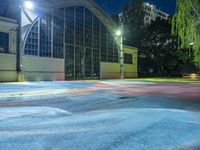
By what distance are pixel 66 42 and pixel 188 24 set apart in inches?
965

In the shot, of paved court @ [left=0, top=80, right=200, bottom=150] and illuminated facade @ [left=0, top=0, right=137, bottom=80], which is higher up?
illuminated facade @ [left=0, top=0, right=137, bottom=80]

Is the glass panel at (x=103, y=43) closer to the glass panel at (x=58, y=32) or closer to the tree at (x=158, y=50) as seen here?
the glass panel at (x=58, y=32)

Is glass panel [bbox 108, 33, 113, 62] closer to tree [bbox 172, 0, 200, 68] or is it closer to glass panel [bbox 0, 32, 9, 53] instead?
glass panel [bbox 0, 32, 9, 53]

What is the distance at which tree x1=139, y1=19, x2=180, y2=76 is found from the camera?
2158 inches

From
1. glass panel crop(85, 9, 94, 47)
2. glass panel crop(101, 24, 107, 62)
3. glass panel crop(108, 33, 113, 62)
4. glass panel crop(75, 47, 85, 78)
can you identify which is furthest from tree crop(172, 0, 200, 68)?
glass panel crop(108, 33, 113, 62)

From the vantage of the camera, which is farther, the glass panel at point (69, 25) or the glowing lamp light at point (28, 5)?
the glass panel at point (69, 25)

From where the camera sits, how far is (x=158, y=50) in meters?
55.0

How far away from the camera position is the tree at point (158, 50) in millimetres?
54816

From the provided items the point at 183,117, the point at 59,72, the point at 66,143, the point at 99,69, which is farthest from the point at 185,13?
the point at 99,69

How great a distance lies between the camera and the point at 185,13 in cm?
1077

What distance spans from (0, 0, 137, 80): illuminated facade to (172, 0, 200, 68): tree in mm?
18717

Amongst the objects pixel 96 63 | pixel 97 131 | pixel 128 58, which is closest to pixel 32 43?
pixel 96 63

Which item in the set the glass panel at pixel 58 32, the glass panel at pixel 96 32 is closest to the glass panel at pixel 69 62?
the glass panel at pixel 58 32

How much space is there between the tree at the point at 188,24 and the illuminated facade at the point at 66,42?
1872cm
